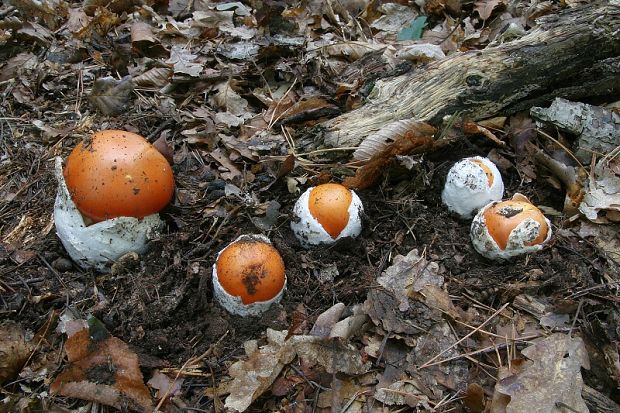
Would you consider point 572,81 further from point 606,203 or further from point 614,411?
point 614,411

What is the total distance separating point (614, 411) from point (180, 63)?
12.6 feet

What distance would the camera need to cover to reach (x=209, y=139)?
3.74 meters

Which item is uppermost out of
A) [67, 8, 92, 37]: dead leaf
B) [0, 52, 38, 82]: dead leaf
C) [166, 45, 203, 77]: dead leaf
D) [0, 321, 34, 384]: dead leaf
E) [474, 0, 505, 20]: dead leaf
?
[474, 0, 505, 20]: dead leaf

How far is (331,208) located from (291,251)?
0.36m

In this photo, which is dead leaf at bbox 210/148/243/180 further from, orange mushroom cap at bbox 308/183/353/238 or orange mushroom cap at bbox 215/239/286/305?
orange mushroom cap at bbox 215/239/286/305

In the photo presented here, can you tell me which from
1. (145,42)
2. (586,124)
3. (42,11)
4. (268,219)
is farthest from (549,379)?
(42,11)

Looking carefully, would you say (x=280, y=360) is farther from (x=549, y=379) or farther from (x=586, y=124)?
(x=586, y=124)

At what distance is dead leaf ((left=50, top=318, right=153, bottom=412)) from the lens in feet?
8.00

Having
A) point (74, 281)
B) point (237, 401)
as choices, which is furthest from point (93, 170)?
point (237, 401)

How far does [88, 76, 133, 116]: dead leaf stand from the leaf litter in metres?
0.02

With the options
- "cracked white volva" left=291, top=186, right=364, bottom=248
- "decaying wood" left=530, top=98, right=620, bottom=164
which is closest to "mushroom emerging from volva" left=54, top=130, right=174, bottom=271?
"cracked white volva" left=291, top=186, right=364, bottom=248

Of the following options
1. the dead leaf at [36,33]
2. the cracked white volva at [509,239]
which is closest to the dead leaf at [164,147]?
the cracked white volva at [509,239]

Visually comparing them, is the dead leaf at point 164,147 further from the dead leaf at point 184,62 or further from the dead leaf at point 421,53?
the dead leaf at point 421,53

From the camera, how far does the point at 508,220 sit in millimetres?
2963
